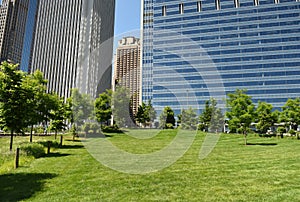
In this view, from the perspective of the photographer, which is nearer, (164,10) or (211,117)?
(211,117)

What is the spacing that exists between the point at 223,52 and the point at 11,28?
535ft

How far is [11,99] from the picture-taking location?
15.7 meters

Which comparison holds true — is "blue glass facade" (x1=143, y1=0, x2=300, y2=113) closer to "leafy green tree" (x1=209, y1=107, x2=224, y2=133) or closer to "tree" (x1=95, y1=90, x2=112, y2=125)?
"leafy green tree" (x1=209, y1=107, x2=224, y2=133)

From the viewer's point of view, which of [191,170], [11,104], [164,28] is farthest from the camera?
[164,28]

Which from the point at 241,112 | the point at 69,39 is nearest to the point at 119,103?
the point at 241,112

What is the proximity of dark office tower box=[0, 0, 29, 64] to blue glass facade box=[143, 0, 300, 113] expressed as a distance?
121526 millimetres

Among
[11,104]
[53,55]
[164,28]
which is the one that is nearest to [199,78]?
[164,28]

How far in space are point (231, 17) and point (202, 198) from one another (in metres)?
108

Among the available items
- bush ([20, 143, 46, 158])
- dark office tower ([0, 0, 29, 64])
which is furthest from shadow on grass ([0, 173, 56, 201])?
dark office tower ([0, 0, 29, 64])

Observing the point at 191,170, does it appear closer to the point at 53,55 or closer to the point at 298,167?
the point at 298,167

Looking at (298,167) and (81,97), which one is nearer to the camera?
(298,167)

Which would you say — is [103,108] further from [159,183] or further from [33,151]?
[159,183]

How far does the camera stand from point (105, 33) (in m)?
125

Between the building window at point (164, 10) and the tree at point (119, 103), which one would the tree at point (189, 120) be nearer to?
the tree at point (119, 103)
